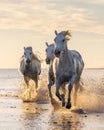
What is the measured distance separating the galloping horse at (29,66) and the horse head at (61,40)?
7.58 metres

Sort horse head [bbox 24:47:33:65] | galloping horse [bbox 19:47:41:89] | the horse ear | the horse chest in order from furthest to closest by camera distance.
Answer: galloping horse [bbox 19:47:41:89] < horse head [bbox 24:47:33:65] < the horse chest < the horse ear

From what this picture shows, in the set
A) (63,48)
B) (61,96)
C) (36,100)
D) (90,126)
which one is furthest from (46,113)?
(36,100)

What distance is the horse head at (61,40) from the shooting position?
1471 centimetres

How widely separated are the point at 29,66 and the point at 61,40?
360 inches

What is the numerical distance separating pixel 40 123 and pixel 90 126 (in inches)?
49.1

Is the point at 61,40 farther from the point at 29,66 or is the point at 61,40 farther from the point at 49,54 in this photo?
the point at 29,66

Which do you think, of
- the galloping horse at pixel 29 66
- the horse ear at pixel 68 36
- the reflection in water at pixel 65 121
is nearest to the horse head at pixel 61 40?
the horse ear at pixel 68 36

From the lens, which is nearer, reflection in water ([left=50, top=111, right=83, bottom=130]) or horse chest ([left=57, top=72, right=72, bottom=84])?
reflection in water ([left=50, top=111, right=83, bottom=130])

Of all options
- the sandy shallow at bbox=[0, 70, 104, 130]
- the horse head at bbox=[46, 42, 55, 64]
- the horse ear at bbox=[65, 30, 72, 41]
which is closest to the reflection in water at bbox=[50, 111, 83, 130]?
the sandy shallow at bbox=[0, 70, 104, 130]

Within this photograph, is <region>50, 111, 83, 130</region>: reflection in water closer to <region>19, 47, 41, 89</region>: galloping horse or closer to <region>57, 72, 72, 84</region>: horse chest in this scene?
<region>57, 72, 72, 84</region>: horse chest

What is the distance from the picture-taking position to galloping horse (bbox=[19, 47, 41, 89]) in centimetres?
2351

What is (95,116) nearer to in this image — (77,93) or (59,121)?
(59,121)

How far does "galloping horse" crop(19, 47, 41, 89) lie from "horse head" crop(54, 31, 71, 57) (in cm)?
758

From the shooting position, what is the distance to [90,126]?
13.3 meters
